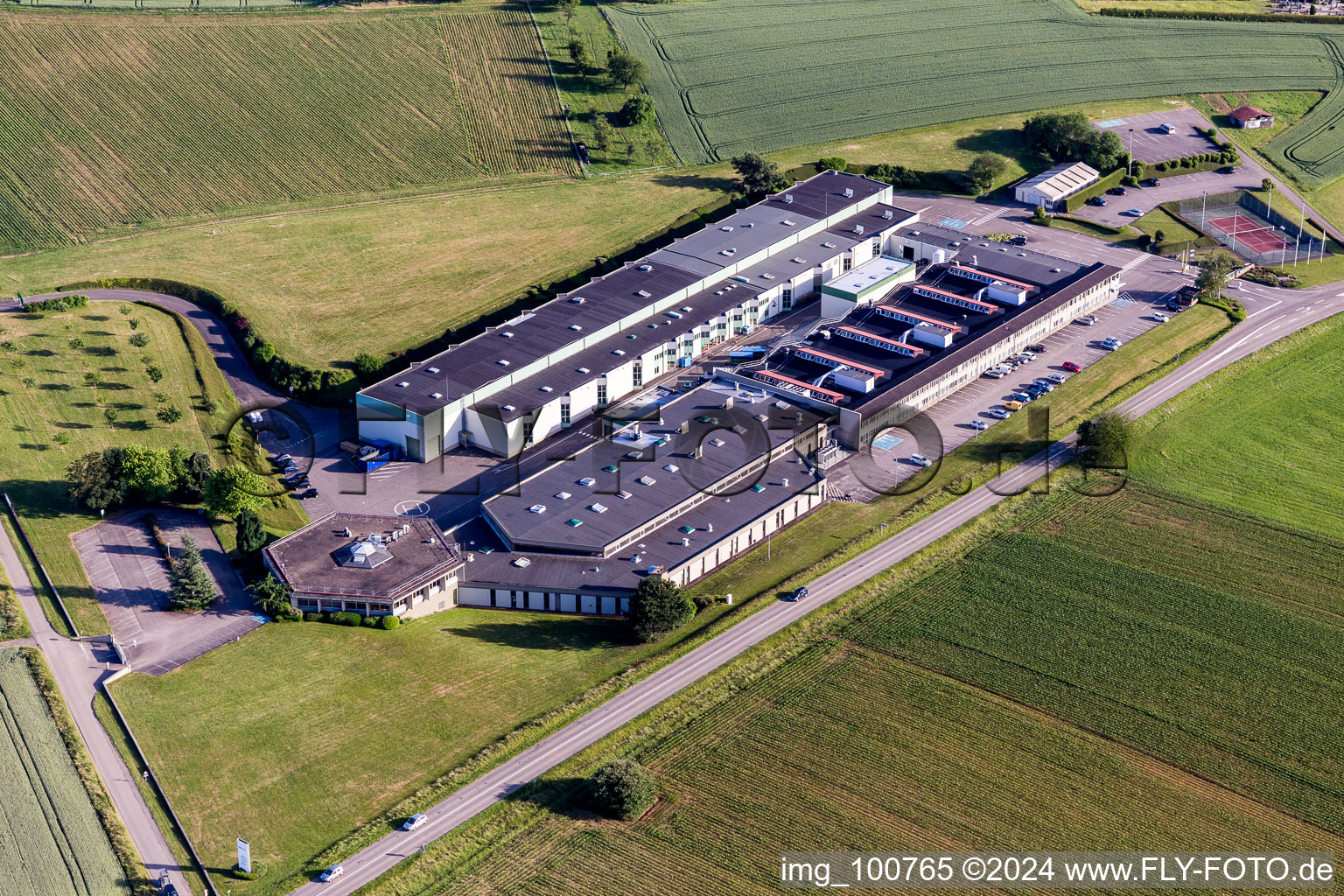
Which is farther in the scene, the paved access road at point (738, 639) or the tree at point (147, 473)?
the tree at point (147, 473)

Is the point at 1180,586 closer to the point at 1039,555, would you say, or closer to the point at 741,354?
the point at 1039,555

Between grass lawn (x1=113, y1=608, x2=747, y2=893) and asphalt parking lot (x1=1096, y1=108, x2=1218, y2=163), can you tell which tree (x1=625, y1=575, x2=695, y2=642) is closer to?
grass lawn (x1=113, y1=608, x2=747, y2=893)

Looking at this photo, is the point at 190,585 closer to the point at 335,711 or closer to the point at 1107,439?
the point at 335,711

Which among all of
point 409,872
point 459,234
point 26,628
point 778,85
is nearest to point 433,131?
point 459,234

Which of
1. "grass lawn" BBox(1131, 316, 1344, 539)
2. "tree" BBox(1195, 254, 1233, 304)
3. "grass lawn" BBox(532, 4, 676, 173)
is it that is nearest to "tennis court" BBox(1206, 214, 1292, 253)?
"tree" BBox(1195, 254, 1233, 304)

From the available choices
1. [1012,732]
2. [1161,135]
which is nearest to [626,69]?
[1161,135]

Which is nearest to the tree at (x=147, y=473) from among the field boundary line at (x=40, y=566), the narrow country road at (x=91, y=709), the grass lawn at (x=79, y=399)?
the grass lawn at (x=79, y=399)

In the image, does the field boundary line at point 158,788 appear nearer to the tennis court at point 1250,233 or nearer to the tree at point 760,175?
the tree at point 760,175
